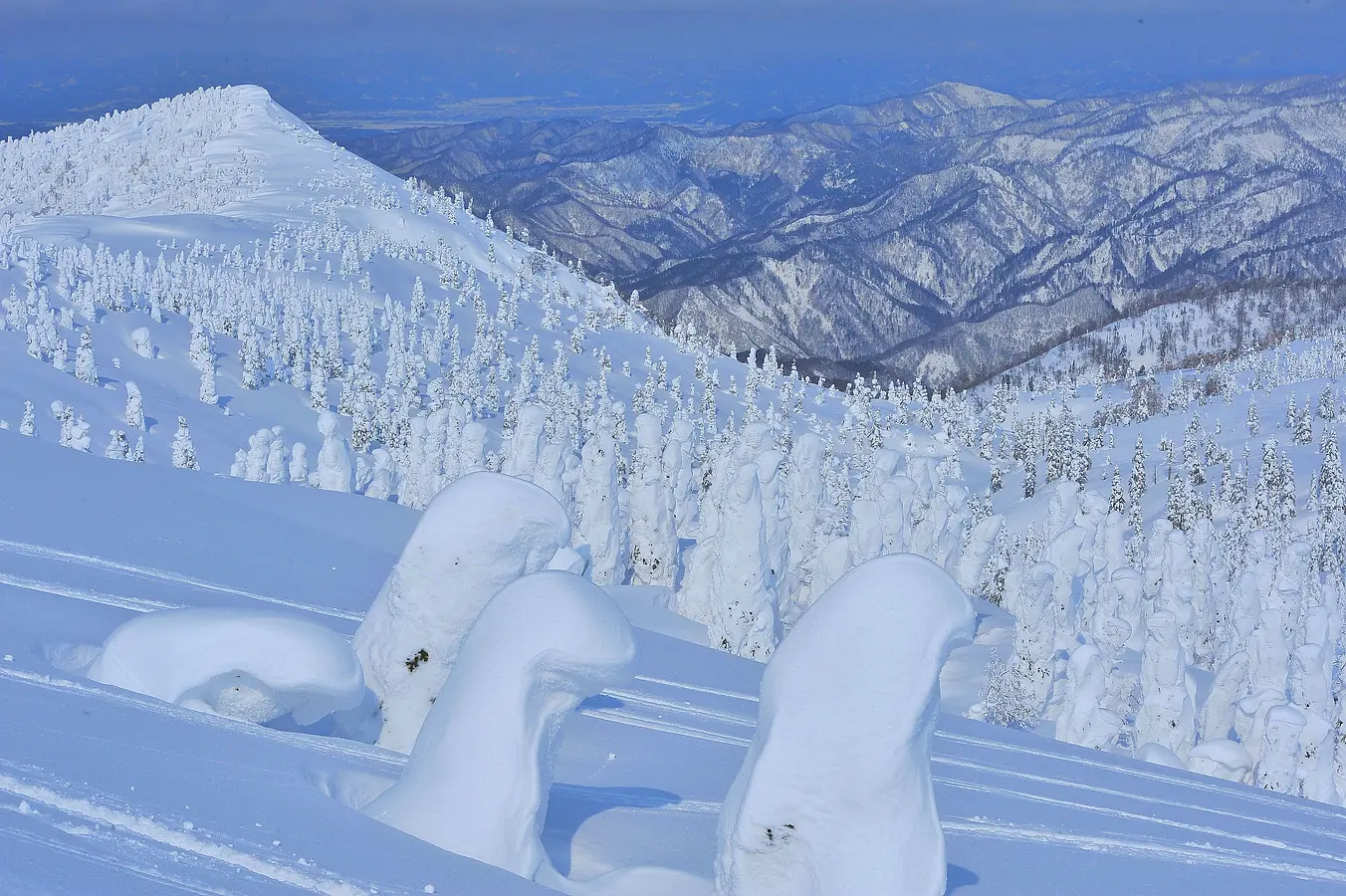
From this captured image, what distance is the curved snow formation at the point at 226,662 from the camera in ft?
19.3

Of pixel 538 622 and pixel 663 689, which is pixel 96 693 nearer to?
pixel 538 622

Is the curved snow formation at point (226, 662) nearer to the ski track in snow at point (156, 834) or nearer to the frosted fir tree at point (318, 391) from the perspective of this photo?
the ski track in snow at point (156, 834)

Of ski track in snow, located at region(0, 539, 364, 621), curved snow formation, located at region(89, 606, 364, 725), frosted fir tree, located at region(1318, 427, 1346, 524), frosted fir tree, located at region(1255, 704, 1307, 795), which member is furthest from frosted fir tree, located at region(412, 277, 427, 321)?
curved snow formation, located at region(89, 606, 364, 725)

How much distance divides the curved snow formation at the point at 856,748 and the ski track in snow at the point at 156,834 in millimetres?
1623

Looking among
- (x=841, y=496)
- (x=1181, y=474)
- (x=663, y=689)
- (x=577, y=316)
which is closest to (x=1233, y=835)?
(x=663, y=689)

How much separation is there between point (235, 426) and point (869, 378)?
149 m

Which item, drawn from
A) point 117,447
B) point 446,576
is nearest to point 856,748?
point 446,576

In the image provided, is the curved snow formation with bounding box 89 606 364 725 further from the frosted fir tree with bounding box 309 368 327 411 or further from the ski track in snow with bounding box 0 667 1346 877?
the frosted fir tree with bounding box 309 368 327 411

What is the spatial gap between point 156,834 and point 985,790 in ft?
16.7

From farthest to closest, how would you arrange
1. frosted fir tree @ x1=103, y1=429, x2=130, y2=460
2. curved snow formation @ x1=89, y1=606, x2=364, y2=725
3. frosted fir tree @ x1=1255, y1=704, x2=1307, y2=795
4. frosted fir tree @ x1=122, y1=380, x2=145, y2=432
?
frosted fir tree @ x1=122, y1=380, x2=145, y2=432 → frosted fir tree @ x1=103, y1=429, x2=130, y2=460 → frosted fir tree @ x1=1255, y1=704, x2=1307, y2=795 → curved snow formation @ x1=89, y1=606, x2=364, y2=725

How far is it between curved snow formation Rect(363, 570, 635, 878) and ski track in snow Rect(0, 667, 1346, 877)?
0.86 meters

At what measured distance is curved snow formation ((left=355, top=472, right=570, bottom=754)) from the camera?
6.42 metres

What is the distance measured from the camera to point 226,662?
5891mm

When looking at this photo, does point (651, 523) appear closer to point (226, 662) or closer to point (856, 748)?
point (226, 662)
